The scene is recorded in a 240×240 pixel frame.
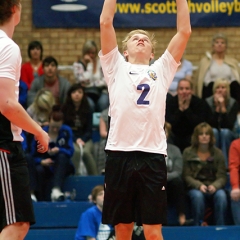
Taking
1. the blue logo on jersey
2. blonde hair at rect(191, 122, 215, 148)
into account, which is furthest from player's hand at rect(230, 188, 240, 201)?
the blue logo on jersey

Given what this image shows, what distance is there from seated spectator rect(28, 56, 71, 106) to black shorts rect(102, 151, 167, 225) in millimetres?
4238

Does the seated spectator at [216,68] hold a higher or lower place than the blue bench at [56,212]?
higher

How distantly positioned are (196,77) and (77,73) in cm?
170

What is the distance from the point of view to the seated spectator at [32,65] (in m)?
8.91

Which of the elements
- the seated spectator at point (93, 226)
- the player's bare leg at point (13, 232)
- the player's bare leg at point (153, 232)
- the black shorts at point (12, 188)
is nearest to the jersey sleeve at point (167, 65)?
the player's bare leg at point (153, 232)

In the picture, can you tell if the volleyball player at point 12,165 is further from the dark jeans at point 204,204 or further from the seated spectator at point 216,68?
the seated spectator at point 216,68

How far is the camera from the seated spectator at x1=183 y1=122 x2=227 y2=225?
22.9ft

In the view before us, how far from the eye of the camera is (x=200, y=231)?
648cm

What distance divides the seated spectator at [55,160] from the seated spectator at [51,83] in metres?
1.01

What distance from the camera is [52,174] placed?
24.0 ft

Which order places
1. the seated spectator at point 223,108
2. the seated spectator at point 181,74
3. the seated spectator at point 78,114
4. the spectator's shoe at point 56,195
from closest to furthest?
the spectator's shoe at point 56,195, the seated spectator at point 78,114, the seated spectator at point 223,108, the seated spectator at point 181,74

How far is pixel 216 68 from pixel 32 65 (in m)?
2.47

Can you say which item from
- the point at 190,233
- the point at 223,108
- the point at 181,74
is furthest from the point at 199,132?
the point at 181,74

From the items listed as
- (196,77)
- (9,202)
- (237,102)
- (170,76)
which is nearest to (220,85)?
(237,102)
